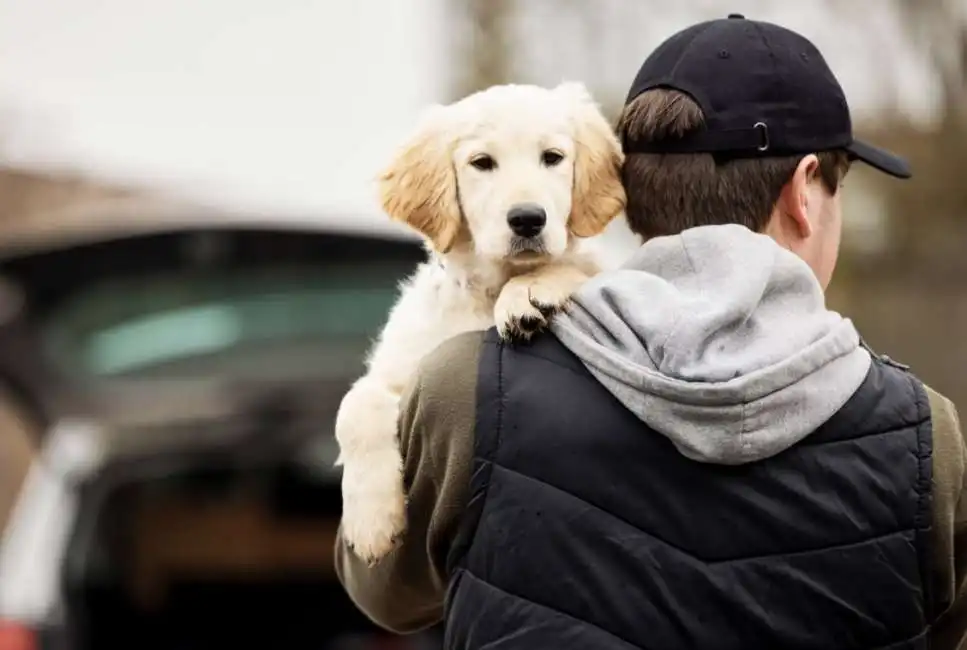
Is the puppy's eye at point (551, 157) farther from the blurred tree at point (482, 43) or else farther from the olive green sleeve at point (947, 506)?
the blurred tree at point (482, 43)

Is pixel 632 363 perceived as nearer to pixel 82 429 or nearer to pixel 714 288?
pixel 714 288

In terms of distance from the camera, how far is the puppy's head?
2363 mm

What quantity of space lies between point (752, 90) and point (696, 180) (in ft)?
0.48

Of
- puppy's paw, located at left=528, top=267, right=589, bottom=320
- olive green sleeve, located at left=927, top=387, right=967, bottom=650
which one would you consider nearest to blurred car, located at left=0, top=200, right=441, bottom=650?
puppy's paw, located at left=528, top=267, right=589, bottom=320

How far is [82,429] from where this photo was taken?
14.5ft

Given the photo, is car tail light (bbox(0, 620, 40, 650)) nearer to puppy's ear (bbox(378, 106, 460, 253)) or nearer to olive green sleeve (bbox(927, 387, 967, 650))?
puppy's ear (bbox(378, 106, 460, 253))

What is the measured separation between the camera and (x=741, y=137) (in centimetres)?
209

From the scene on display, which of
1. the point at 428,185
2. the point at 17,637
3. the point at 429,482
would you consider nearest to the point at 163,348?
the point at 17,637

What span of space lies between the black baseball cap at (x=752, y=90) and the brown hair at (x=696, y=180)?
0.01 metres

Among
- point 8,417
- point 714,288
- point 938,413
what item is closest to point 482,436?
point 714,288

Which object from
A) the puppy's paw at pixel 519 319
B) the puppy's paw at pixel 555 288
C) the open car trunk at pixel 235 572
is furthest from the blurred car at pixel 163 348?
the puppy's paw at pixel 519 319

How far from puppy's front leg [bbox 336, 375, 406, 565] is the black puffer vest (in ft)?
0.75

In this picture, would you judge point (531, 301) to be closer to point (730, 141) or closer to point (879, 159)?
point (730, 141)

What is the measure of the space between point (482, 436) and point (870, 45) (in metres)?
7.55
